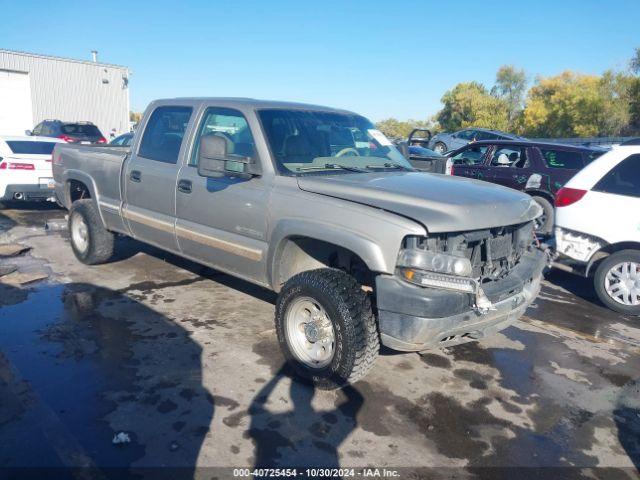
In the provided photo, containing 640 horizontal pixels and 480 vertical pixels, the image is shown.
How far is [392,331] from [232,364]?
1.40 meters

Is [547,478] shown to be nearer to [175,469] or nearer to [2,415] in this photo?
[175,469]

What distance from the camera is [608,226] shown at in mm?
5500

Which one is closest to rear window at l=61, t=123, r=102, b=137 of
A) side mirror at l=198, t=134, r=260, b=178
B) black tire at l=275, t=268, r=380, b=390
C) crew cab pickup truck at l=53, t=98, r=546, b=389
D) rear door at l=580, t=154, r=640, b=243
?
crew cab pickup truck at l=53, t=98, r=546, b=389

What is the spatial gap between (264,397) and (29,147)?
832 cm

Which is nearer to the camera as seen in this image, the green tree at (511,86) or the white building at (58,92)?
the white building at (58,92)

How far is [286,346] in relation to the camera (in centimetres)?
375

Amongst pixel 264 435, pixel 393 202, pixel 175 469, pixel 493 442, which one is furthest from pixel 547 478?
pixel 175 469

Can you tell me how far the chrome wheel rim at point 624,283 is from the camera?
5379mm

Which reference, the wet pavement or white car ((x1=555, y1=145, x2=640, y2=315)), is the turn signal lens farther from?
the wet pavement

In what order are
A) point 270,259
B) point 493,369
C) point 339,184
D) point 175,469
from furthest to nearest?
point 493,369 → point 270,259 → point 339,184 → point 175,469

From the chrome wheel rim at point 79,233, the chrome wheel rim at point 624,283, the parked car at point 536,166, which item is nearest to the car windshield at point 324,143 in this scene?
the chrome wheel rim at point 624,283

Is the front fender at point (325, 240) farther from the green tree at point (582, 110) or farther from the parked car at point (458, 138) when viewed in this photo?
the green tree at point (582, 110)

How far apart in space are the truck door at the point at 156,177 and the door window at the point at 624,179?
4588 mm

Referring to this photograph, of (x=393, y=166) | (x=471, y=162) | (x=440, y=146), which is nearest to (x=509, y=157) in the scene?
(x=471, y=162)
